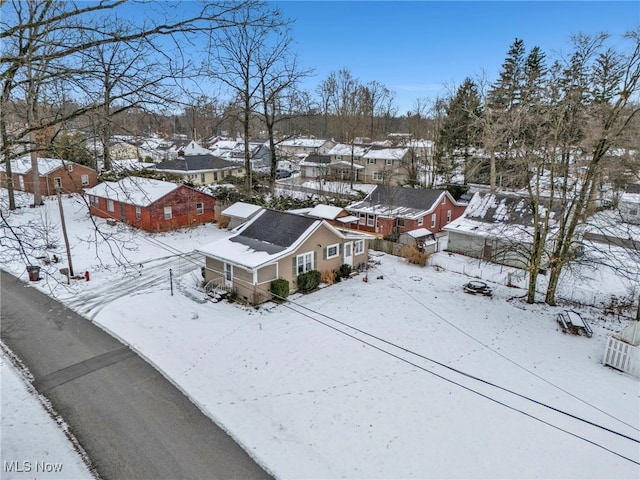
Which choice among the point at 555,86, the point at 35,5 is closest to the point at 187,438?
the point at 35,5

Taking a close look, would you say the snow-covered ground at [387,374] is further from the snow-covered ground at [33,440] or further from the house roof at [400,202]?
the house roof at [400,202]

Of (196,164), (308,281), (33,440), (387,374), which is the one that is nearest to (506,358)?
(387,374)

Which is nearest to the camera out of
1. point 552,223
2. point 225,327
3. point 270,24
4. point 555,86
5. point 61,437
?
point 270,24

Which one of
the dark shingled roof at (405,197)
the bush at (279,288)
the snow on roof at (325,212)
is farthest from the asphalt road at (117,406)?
the dark shingled roof at (405,197)

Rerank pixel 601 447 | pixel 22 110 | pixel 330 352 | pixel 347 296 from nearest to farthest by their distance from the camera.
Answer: pixel 22 110
pixel 601 447
pixel 330 352
pixel 347 296

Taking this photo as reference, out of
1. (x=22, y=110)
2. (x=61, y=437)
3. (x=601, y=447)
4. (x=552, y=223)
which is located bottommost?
(x=601, y=447)

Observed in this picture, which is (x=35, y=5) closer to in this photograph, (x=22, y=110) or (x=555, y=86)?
(x=22, y=110)
